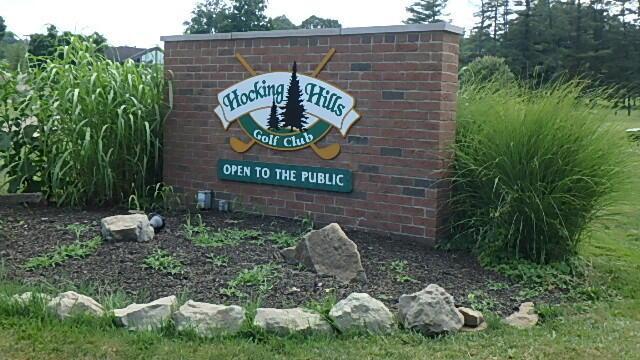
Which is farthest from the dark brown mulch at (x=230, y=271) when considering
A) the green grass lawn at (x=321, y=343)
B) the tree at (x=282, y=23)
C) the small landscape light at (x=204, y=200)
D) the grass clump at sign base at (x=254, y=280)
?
the tree at (x=282, y=23)

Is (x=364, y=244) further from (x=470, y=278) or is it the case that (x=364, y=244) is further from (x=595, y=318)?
(x=595, y=318)

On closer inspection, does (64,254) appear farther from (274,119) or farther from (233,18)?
(233,18)

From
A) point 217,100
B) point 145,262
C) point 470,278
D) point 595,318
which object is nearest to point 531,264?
point 470,278

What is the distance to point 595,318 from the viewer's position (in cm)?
453

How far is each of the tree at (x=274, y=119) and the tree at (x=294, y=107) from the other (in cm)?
10

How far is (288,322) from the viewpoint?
158 inches

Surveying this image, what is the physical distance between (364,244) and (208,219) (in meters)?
1.73

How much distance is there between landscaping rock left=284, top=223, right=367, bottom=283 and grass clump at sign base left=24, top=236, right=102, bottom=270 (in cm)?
171

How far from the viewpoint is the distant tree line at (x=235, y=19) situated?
68.2m

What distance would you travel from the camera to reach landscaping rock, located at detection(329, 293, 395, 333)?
4.07m

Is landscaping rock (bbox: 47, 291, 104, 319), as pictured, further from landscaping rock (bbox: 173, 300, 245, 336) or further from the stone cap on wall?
the stone cap on wall

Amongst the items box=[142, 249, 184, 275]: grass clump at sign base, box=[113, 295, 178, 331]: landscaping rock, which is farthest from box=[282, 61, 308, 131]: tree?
box=[113, 295, 178, 331]: landscaping rock

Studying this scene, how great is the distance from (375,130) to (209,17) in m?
68.7

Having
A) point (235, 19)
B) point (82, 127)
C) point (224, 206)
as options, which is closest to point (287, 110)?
point (224, 206)
